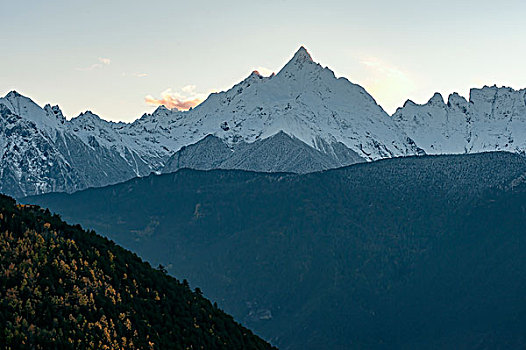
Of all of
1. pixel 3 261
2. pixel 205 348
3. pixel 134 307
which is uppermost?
pixel 3 261

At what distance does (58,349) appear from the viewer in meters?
160

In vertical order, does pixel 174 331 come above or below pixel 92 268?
below

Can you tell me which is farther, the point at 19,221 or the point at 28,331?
the point at 19,221

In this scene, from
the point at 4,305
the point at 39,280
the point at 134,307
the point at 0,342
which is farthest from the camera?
the point at 134,307

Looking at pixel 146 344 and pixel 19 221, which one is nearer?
pixel 146 344

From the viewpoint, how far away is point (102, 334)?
567 feet

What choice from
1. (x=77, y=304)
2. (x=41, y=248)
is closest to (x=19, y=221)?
(x=41, y=248)

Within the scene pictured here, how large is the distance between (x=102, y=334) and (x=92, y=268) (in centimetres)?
2354

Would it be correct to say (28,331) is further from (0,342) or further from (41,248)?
(41,248)

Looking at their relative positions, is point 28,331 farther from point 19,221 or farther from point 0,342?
point 19,221

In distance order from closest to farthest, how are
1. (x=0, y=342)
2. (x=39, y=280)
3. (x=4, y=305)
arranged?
(x=0, y=342), (x=4, y=305), (x=39, y=280)

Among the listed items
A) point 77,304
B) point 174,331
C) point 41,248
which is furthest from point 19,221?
point 174,331

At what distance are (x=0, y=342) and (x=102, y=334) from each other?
75.5 ft

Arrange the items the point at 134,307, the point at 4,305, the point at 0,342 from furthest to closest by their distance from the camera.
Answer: the point at 134,307, the point at 4,305, the point at 0,342
